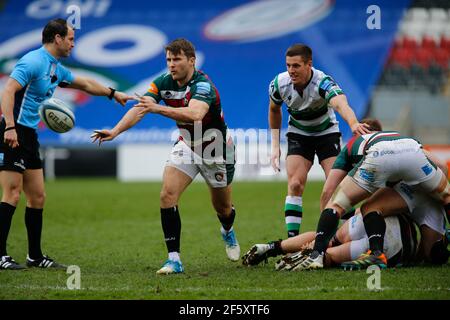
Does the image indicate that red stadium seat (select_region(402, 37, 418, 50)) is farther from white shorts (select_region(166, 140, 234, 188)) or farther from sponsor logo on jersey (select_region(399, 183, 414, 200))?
sponsor logo on jersey (select_region(399, 183, 414, 200))

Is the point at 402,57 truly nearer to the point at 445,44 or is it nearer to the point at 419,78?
the point at 419,78

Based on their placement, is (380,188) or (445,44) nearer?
(380,188)

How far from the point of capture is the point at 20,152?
738cm

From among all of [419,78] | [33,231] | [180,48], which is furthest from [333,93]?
[419,78]

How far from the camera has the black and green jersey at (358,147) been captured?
22.4 feet

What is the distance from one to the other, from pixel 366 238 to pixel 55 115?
3200 mm

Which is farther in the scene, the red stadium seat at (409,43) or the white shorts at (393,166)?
the red stadium seat at (409,43)

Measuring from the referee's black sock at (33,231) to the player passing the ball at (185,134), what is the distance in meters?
1.30

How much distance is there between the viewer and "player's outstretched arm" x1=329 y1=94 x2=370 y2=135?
6.70m

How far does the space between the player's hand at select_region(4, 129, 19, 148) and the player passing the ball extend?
79cm

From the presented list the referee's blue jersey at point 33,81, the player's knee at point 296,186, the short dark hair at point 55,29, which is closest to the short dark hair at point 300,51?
the player's knee at point 296,186

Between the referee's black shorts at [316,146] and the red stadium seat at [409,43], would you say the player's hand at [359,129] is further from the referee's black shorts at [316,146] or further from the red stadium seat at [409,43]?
the red stadium seat at [409,43]

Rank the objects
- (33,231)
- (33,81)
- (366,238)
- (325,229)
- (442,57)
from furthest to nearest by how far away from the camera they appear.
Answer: (442,57), (33,231), (33,81), (366,238), (325,229)

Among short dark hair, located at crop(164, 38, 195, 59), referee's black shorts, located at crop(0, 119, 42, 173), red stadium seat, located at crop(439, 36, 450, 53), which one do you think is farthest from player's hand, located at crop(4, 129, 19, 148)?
red stadium seat, located at crop(439, 36, 450, 53)
